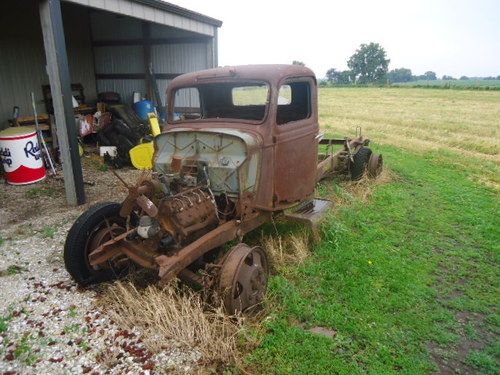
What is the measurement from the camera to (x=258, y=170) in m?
3.72

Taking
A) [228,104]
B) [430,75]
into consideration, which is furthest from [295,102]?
[430,75]

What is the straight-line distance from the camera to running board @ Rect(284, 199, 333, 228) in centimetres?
429

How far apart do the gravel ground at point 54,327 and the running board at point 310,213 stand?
1978 mm

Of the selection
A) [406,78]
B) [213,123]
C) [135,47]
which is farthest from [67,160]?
[406,78]

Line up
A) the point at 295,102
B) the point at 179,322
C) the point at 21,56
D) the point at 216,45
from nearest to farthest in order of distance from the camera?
the point at 179,322 < the point at 295,102 < the point at 21,56 < the point at 216,45

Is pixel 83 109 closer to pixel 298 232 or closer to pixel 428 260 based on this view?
pixel 298 232

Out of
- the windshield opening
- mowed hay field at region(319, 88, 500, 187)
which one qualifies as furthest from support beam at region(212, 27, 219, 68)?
mowed hay field at region(319, 88, 500, 187)

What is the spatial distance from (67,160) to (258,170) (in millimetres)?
3413

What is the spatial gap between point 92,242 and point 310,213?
2381 millimetres

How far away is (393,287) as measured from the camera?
12.4ft

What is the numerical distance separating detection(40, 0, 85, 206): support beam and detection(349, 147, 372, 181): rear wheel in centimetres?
465

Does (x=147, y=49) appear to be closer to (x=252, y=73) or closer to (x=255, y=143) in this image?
(x=252, y=73)

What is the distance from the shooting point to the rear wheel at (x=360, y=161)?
6.98 metres

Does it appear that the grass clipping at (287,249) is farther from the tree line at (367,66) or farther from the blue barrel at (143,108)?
the tree line at (367,66)
